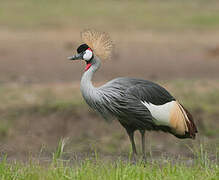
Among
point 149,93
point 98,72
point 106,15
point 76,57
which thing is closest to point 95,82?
point 98,72

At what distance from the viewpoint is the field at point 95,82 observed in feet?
14.9

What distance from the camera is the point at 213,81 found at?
29.8 feet

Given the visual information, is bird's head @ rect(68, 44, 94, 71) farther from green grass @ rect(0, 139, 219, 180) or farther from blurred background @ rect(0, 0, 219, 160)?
green grass @ rect(0, 139, 219, 180)

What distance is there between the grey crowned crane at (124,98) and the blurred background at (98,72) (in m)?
0.31

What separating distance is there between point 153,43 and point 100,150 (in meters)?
6.62

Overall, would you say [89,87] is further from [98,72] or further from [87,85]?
[98,72]

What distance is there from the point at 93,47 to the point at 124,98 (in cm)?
46

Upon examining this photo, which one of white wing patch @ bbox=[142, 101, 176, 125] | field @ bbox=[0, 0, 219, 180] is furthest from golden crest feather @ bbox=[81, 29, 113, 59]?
field @ bbox=[0, 0, 219, 180]

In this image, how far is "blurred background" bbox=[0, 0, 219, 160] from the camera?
7012 millimetres

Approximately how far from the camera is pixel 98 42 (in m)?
4.98

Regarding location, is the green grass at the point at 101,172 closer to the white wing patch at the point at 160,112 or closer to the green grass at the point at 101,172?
the green grass at the point at 101,172

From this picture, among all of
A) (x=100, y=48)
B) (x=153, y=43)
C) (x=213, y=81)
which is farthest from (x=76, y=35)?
(x=100, y=48)

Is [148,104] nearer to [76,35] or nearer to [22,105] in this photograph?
[22,105]

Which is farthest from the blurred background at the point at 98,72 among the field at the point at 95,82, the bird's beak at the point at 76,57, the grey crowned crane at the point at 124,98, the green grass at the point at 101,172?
the bird's beak at the point at 76,57
